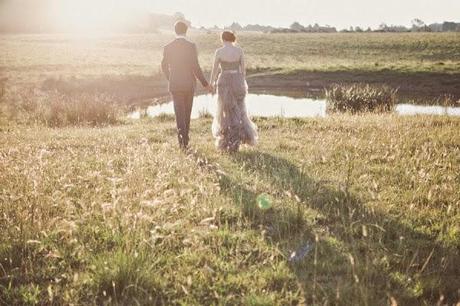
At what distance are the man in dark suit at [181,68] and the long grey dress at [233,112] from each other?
0.46 m

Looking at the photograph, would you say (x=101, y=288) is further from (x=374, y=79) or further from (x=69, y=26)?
(x=69, y=26)

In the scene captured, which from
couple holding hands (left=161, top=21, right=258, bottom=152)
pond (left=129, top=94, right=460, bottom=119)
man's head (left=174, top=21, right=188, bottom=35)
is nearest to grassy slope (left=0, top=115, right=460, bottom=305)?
couple holding hands (left=161, top=21, right=258, bottom=152)

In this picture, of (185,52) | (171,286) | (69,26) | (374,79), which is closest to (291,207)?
(171,286)

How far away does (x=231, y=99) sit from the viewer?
420 inches

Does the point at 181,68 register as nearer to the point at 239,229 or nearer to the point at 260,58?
the point at 239,229

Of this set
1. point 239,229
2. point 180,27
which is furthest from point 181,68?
point 239,229

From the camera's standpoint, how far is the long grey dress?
10664 millimetres

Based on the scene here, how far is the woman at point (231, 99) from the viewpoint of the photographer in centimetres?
1062

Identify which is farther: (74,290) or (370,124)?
(370,124)

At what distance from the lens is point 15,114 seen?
20703mm

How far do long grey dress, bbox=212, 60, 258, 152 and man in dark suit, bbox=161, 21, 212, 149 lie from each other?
0.46 meters

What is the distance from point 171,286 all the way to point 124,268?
1.69 feet

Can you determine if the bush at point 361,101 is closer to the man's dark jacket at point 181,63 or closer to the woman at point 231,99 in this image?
the woman at point 231,99

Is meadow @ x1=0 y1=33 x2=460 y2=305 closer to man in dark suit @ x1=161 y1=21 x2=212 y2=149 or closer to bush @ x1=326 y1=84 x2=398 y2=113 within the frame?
man in dark suit @ x1=161 y1=21 x2=212 y2=149
